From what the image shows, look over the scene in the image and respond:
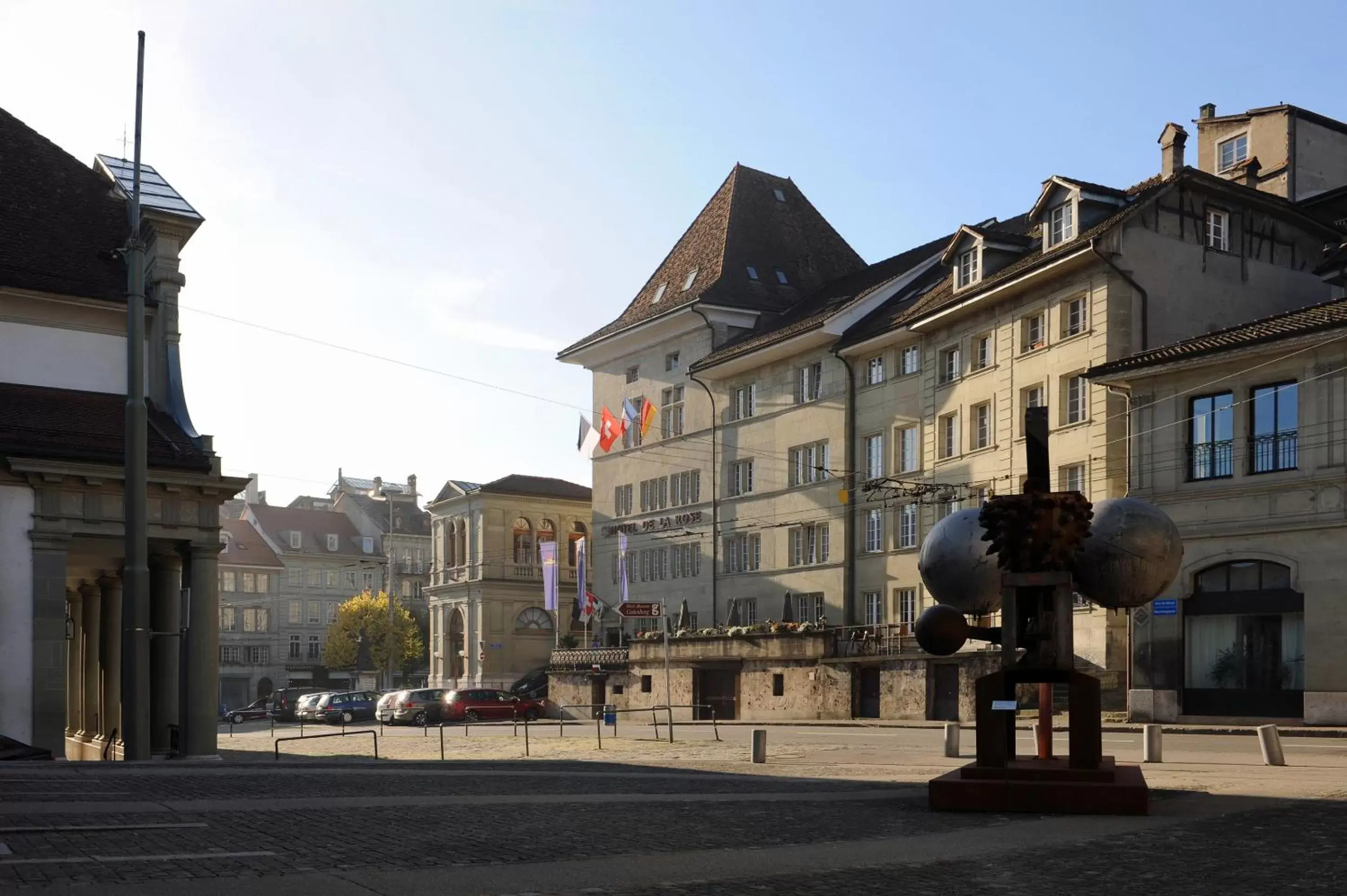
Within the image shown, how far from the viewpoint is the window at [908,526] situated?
176ft

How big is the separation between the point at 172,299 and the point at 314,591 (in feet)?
318

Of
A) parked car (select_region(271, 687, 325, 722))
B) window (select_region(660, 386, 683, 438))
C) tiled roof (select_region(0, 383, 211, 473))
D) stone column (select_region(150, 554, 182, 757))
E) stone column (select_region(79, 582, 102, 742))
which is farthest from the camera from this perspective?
parked car (select_region(271, 687, 325, 722))

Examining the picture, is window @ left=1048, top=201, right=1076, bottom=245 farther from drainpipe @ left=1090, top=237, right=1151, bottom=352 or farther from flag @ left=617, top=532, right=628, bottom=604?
flag @ left=617, top=532, right=628, bottom=604

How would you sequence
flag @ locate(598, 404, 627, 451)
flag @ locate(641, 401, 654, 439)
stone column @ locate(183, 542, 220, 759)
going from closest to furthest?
stone column @ locate(183, 542, 220, 759) → flag @ locate(598, 404, 627, 451) → flag @ locate(641, 401, 654, 439)

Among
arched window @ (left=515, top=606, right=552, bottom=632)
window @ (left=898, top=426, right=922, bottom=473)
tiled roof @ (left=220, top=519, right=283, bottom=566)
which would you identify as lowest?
arched window @ (left=515, top=606, right=552, bottom=632)

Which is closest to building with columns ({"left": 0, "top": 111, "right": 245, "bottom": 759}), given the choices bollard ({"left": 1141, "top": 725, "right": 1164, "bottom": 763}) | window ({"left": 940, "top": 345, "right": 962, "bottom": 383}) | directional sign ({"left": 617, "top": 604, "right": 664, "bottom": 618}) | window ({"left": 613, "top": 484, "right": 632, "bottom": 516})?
directional sign ({"left": 617, "top": 604, "right": 664, "bottom": 618})

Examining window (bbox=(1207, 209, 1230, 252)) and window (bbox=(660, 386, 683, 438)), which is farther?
window (bbox=(660, 386, 683, 438))

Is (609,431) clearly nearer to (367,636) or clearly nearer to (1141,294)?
(1141,294)

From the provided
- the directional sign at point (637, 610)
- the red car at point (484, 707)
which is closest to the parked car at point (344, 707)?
the red car at point (484, 707)

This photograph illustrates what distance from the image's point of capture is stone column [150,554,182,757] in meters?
30.3

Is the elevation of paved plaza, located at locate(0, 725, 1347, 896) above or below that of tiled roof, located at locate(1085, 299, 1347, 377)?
below

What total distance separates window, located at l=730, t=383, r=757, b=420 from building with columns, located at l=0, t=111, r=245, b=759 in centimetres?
3134

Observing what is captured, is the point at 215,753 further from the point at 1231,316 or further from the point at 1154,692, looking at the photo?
the point at 1231,316

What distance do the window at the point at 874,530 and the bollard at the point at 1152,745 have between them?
3049cm
